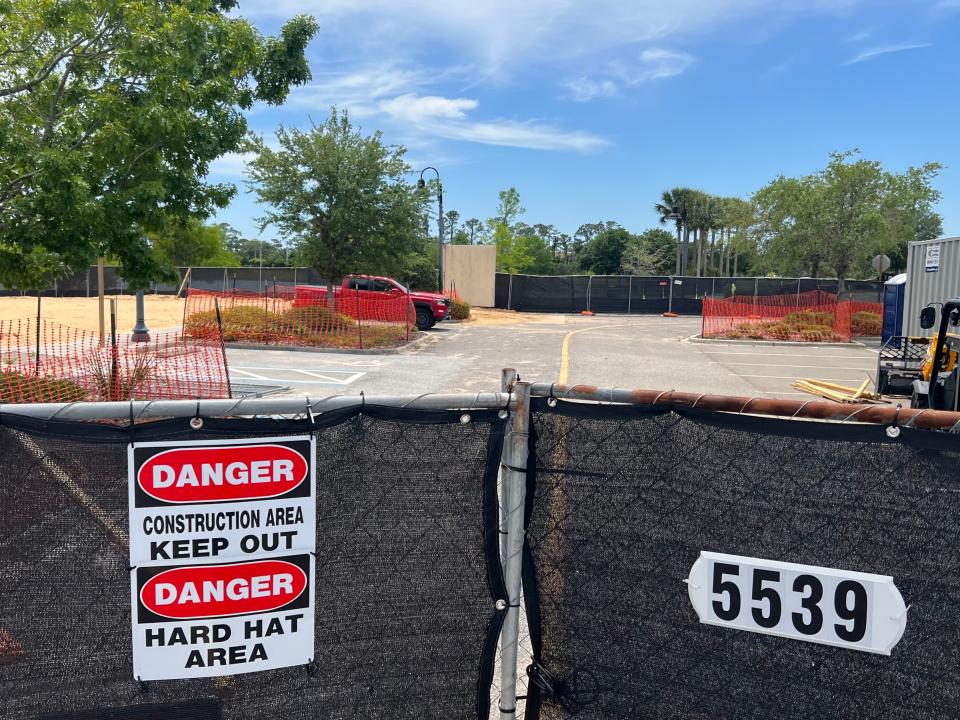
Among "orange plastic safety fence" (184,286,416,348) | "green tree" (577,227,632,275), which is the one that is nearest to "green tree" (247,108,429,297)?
"orange plastic safety fence" (184,286,416,348)

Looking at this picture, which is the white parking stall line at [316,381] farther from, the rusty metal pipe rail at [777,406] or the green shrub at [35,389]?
the rusty metal pipe rail at [777,406]

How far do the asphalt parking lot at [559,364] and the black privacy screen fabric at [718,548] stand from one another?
26.8 feet

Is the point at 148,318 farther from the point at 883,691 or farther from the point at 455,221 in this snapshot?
the point at 455,221

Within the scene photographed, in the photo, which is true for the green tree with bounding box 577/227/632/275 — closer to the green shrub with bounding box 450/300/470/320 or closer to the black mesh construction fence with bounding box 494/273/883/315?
the black mesh construction fence with bounding box 494/273/883/315

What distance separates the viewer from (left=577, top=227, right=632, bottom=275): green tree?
98.9 metres

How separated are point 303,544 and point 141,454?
0.62 m

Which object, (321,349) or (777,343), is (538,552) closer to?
(321,349)

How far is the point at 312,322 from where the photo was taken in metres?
21.8

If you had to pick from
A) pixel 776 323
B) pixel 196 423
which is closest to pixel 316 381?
pixel 196 423

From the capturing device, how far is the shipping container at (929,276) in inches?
580

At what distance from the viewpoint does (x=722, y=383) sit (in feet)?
51.6

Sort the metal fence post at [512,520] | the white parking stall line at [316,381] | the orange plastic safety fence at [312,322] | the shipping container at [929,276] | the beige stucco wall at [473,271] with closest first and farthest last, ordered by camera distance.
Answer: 1. the metal fence post at [512,520]
2. the white parking stall line at [316,381]
3. the shipping container at [929,276]
4. the orange plastic safety fence at [312,322]
5. the beige stucco wall at [473,271]

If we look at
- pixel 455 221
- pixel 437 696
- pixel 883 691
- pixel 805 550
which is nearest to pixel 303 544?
pixel 437 696

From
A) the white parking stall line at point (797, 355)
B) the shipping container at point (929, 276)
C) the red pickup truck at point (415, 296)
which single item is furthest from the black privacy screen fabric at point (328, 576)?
the red pickup truck at point (415, 296)
